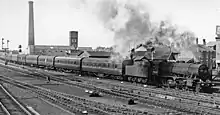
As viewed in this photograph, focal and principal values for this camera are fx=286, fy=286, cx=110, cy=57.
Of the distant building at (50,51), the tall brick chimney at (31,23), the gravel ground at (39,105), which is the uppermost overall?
the tall brick chimney at (31,23)

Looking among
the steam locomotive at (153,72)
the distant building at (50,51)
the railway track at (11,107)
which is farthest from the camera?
the distant building at (50,51)

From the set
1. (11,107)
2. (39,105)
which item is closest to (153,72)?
(39,105)

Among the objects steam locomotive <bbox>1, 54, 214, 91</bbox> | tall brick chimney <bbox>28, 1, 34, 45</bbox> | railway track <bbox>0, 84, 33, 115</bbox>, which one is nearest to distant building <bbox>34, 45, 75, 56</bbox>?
tall brick chimney <bbox>28, 1, 34, 45</bbox>

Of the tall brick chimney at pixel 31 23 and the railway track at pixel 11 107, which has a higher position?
the tall brick chimney at pixel 31 23

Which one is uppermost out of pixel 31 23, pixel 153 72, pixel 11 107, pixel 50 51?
pixel 31 23

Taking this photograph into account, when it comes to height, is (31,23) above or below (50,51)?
above

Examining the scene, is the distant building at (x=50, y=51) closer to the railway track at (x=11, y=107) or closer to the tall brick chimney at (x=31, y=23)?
the tall brick chimney at (x=31, y=23)

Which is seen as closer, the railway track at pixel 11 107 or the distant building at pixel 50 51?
the railway track at pixel 11 107

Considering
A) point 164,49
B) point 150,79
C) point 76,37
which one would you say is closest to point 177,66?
point 150,79

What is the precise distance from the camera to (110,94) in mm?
24250

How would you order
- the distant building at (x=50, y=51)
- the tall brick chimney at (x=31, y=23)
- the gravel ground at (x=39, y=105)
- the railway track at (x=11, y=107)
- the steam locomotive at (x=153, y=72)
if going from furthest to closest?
the tall brick chimney at (x=31, y=23) → the distant building at (x=50, y=51) → the steam locomotive at (x=153, y=72) → the gravel ground at (x=39, y=105) → the railway track at (x=11, y=107)

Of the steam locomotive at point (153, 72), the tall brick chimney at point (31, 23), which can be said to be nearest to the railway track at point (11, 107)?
the steam locomotive at point (153, 72)

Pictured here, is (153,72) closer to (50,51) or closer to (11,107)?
(11,107)

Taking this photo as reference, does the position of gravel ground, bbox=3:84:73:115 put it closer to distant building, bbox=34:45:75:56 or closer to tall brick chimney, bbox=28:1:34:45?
distant building, bbox=34:45:75:56
